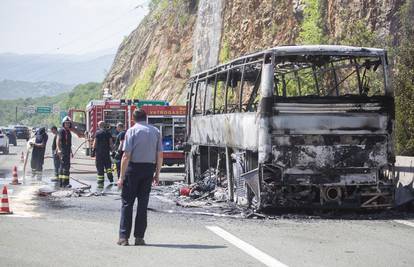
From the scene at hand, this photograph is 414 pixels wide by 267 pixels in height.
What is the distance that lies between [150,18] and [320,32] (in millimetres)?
45635

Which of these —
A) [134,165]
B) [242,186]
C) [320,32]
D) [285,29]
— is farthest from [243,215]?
[285,29]

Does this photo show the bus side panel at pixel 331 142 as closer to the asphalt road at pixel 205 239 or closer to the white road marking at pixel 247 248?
the asphalt road at pixel 205 239

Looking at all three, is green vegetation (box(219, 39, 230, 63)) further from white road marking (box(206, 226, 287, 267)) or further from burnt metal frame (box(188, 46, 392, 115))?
white road marking (box(206, 226, 287, 267))

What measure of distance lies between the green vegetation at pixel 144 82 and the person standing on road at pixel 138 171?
49242 millimetres

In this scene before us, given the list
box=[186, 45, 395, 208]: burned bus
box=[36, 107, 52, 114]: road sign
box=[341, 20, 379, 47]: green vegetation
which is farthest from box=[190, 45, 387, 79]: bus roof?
box=[36, 107, 52, 114]: road sign

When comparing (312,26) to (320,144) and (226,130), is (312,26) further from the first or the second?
(320,144)

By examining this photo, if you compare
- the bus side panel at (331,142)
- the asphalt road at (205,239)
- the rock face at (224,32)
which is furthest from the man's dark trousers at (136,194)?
the rock face at (224,32)

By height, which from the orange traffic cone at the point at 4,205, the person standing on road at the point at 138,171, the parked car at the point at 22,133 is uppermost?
the parked car at the point at 22,133

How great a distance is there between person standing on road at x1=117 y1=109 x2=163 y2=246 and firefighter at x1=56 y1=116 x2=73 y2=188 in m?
10.0

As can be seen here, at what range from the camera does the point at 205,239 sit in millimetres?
10102

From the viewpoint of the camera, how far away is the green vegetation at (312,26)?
99.8 ft

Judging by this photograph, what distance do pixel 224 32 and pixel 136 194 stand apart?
3413 centimetres

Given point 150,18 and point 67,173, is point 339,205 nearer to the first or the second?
point 67,173

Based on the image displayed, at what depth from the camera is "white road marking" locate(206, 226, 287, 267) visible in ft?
27.3
